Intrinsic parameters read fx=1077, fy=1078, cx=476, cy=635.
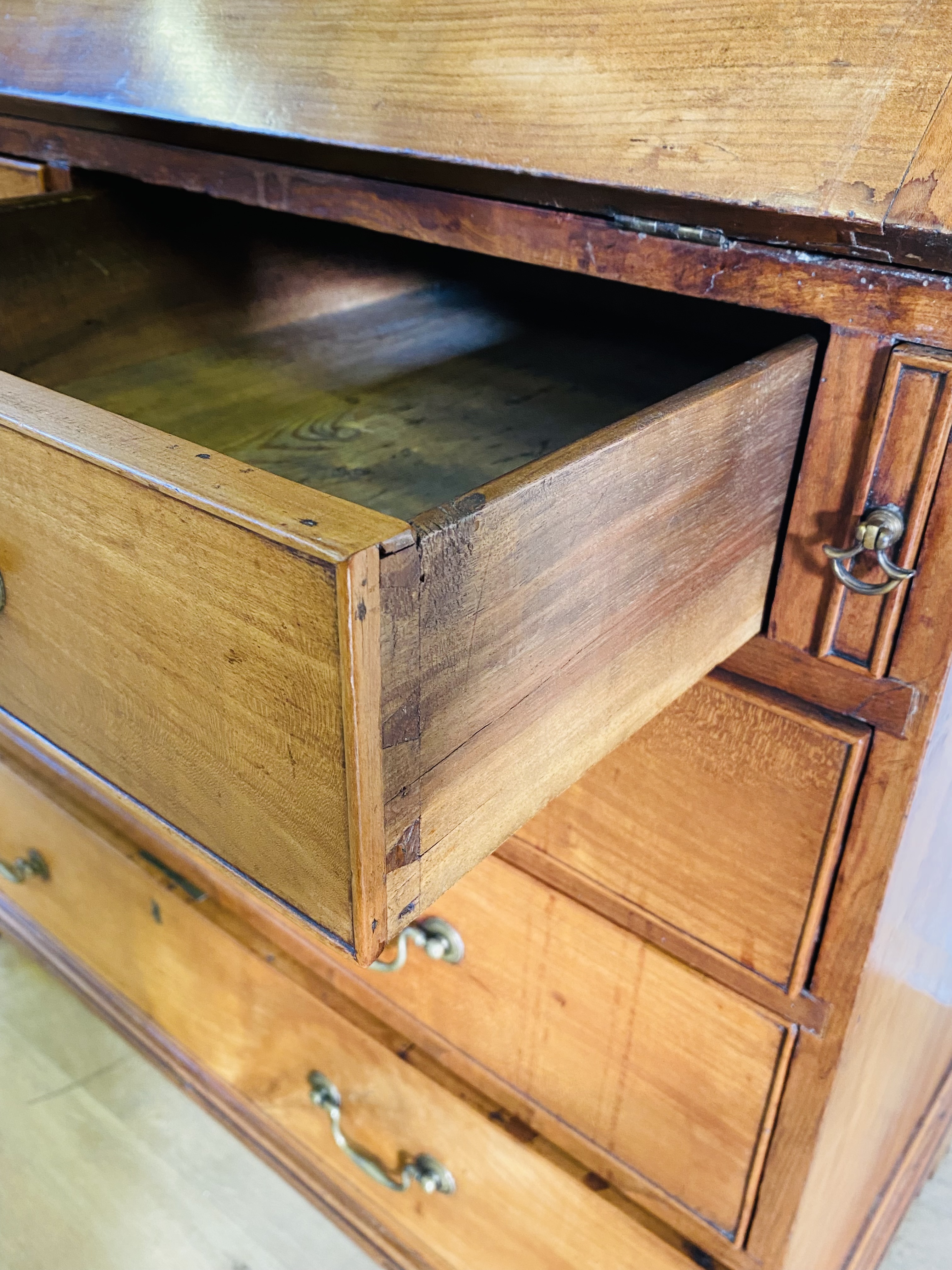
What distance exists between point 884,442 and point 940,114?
0.39ft

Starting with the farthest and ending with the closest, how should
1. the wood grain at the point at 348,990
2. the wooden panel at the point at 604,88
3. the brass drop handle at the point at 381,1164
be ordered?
1. the brass drop handle at the point at 381,1164
2. the wood grain at the point at 348,990
3. the wooden panel at the point at 604,88

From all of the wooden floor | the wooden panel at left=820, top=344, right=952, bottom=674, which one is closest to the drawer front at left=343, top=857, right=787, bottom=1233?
the wooden panel at left=820, top=344, right=952, bottom=674

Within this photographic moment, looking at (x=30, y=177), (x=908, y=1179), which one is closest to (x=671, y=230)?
(x=30, y=177)

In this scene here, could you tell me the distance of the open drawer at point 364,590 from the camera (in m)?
0.30

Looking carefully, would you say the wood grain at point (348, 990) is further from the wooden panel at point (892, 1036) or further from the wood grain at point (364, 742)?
the wood grain at point (364, 742)

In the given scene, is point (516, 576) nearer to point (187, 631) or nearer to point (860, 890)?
point (187, 631)

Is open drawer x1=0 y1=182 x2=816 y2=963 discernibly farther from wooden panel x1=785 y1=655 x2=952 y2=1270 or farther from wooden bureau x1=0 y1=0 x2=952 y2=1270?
wooden panel x1=785 y1=655 x2=952 y2=1270

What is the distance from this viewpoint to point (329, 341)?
2.27 ft

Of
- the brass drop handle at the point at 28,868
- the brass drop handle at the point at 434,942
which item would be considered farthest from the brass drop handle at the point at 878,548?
the brass drop handle at the point at 28,868

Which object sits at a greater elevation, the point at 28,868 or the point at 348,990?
the point at 348,990

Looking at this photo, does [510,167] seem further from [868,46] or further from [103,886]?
[103,886]

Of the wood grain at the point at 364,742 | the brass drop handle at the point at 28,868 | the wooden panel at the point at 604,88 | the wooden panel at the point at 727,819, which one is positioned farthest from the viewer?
the brass drop handle at the point at 28,868

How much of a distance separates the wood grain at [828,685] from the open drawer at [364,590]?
Result: 0.02 metres

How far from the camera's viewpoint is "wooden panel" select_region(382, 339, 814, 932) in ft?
1.05
